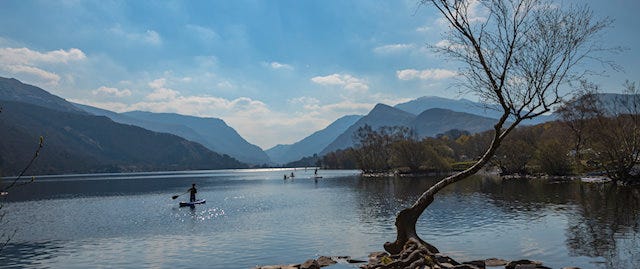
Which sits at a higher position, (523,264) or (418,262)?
(418,262)

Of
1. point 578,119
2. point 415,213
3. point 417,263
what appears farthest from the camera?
point 578,119

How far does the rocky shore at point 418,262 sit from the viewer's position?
850 inches

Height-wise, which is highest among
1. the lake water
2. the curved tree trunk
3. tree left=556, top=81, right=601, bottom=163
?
tree left=556, top=81, right=601, bottom=163

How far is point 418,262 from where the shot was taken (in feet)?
70.4

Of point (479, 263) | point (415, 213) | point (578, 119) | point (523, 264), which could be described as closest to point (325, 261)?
point (415, 213)

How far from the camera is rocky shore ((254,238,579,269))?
70.8ft

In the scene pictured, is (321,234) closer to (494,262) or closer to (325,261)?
(325,261)

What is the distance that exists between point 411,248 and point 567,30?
1463 cm

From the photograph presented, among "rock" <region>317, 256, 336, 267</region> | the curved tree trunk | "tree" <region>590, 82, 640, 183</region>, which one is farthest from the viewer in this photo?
"tree" <region>590, 82, 640, 183</region>

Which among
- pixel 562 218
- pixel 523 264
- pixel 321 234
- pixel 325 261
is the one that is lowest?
pixel 321 234

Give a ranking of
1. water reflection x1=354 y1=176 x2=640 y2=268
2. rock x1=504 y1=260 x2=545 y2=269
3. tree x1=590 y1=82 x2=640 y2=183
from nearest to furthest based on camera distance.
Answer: rock x1=504 y1=260 x2=545 y2=269, water reflection x1=354 y1=176 x2=640 y2=268, tree x1=590 y1=82 x2=640 y2=183

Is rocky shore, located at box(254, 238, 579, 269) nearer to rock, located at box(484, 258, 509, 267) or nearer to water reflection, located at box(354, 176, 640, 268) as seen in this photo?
rock, located at box(484, 258, 509, 267)

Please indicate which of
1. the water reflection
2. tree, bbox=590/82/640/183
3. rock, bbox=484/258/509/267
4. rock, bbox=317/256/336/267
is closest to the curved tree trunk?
rock, bbox=484/258/509/267

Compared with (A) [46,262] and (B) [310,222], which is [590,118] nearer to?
(B) [310,222]
